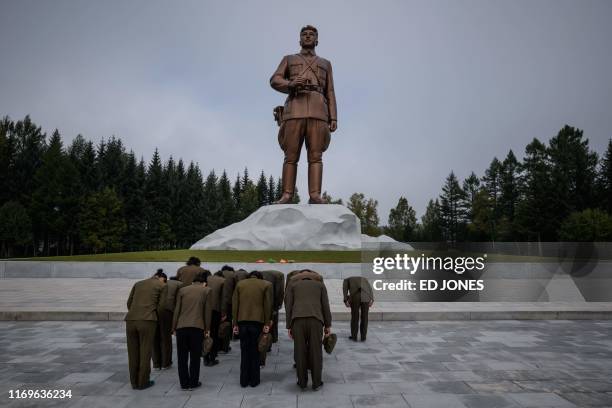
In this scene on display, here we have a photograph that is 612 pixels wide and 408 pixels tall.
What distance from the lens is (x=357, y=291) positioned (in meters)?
8.00

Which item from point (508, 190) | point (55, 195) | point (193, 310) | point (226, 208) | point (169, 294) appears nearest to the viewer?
point (193, 310)

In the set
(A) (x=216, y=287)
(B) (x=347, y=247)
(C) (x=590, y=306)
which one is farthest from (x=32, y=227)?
(C) (x=590, y=306)

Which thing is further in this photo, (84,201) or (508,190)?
(508,190)

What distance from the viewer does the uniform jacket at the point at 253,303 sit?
5578 millimetres

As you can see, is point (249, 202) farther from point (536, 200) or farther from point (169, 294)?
point (169, 294)

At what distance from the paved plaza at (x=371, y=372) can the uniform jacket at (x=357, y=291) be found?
0.85 m

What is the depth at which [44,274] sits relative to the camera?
18.0 meters

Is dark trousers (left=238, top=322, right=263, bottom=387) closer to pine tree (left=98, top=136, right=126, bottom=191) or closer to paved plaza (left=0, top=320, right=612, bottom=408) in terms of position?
paved plaza (left=0, top=320, right=612, bottom=408)

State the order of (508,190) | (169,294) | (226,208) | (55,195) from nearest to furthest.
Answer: (169,294), (55,195), (508,190), (226,208)

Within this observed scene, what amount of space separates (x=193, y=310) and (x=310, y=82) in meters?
15.6

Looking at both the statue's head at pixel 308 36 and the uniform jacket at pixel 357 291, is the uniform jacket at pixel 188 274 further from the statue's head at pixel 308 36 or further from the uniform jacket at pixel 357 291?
the statue's head at pixel 308 36

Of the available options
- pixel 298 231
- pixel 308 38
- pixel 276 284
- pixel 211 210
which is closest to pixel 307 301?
pixel 276 284

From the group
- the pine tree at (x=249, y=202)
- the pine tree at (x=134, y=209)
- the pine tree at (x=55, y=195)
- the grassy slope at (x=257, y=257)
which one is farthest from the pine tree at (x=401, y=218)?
the grassy slope at (x=257, y=257)

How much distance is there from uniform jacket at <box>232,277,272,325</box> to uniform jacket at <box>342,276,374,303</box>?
266cm
